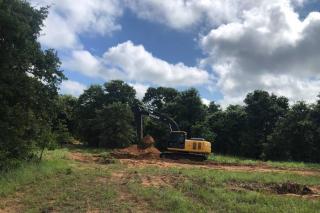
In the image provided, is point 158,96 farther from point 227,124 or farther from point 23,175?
point 23,175

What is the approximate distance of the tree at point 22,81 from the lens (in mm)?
19969

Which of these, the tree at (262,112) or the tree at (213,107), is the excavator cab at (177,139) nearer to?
the tree at (262,112)

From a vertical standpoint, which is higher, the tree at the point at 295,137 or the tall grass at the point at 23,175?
the tree at the point at 295,137

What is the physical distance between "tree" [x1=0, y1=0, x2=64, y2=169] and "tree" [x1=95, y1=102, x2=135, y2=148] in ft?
102

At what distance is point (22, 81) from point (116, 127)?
116ft

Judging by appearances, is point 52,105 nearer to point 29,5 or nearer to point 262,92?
point 29,5

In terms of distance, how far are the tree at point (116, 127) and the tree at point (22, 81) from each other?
31.0 metres

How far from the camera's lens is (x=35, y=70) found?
24203mm

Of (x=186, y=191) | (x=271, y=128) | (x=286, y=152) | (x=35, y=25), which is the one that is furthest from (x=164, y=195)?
(x=271, y=128)

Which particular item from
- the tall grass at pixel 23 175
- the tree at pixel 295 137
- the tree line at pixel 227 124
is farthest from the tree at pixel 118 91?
the tall grass at pixel 23 175

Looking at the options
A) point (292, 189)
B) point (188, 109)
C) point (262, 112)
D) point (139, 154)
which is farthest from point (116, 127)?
point (292, 189)

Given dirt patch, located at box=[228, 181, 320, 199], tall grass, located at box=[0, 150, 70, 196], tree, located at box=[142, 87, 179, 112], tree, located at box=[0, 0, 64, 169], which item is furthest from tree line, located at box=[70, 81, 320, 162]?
tall grass, located at box=[0, 150, 70, 196]

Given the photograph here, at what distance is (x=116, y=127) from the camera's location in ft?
187

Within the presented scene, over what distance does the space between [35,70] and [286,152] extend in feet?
109
